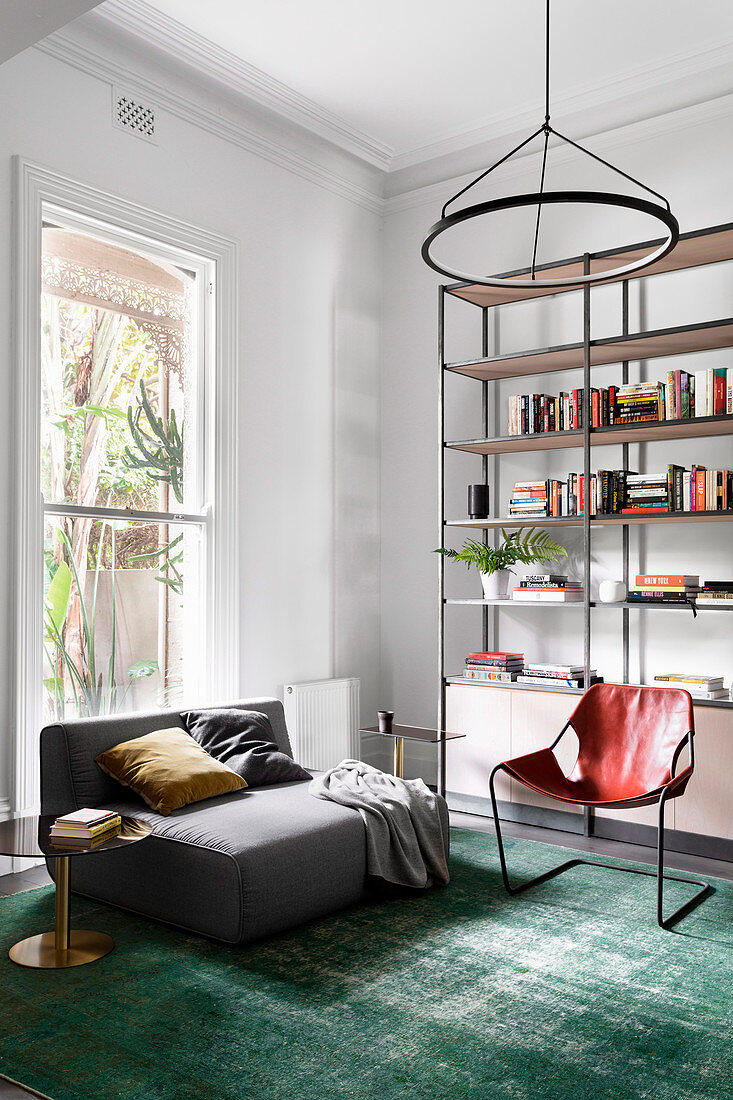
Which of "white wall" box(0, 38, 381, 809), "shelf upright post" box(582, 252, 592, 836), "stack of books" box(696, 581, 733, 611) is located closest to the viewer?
"stack of books" box(696, 581, 733, 611)

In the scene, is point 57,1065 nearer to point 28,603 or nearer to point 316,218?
point 28,603

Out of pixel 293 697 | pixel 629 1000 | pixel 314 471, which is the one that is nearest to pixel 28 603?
pixel 293 697

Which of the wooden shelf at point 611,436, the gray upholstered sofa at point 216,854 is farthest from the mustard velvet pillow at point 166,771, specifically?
the wooden shelf at point 611,436

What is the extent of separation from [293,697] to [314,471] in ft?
4.24

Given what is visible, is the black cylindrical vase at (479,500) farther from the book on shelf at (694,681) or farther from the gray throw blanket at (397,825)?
the gray throw blanket at (397,825)

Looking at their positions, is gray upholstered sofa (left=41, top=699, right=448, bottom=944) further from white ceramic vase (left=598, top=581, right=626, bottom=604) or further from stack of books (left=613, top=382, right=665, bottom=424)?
stack of books (left=613, top=382, right=665, bottom=424)

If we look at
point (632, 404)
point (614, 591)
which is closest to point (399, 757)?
point (614, 591)

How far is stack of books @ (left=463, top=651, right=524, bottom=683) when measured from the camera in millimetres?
4786

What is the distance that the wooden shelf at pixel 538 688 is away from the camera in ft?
13.3

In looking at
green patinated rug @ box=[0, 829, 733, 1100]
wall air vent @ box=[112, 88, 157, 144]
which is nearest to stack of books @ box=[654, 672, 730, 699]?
green patinated rug @ box=[0, 829, 733, 1100]

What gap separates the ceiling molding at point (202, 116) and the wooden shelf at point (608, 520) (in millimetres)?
2185

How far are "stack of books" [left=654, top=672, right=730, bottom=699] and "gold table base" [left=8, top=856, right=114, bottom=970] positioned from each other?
2.63 m

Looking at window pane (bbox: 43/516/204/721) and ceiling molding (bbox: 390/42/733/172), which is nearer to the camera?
window pane (bbox: 43/516/204/721)

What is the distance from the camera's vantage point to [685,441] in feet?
15.1
